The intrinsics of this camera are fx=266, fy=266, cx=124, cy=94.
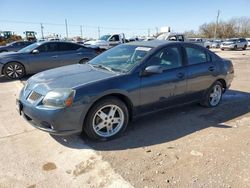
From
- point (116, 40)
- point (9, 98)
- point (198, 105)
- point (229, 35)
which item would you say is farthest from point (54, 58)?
point (229, 35)

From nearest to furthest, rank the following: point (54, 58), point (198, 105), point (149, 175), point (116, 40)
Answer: point (149, 175) < point (198, 105) < point (54, 58) < point (116, 40)

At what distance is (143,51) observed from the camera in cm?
473

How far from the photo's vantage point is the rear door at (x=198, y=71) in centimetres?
517

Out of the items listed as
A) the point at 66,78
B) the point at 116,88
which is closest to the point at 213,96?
the point at 116,88

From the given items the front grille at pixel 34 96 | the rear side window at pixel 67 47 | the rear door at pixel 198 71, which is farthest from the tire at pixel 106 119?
the rear side window at pixel 67 47

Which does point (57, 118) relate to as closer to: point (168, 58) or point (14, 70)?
point (168, 58)

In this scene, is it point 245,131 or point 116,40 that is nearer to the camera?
point 245,131

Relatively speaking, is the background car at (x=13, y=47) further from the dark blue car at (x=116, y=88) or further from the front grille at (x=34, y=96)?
the front grille at (x=34, y=96)

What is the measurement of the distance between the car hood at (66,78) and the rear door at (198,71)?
1699 mm

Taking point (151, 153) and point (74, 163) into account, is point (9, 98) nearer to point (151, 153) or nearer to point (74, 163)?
point (74, 163)

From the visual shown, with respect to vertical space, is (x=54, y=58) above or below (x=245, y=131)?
above

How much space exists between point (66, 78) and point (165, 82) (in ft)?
5.57

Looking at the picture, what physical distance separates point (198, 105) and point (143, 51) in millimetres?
2079

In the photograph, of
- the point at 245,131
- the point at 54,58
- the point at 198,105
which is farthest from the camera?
the point at 54,58
